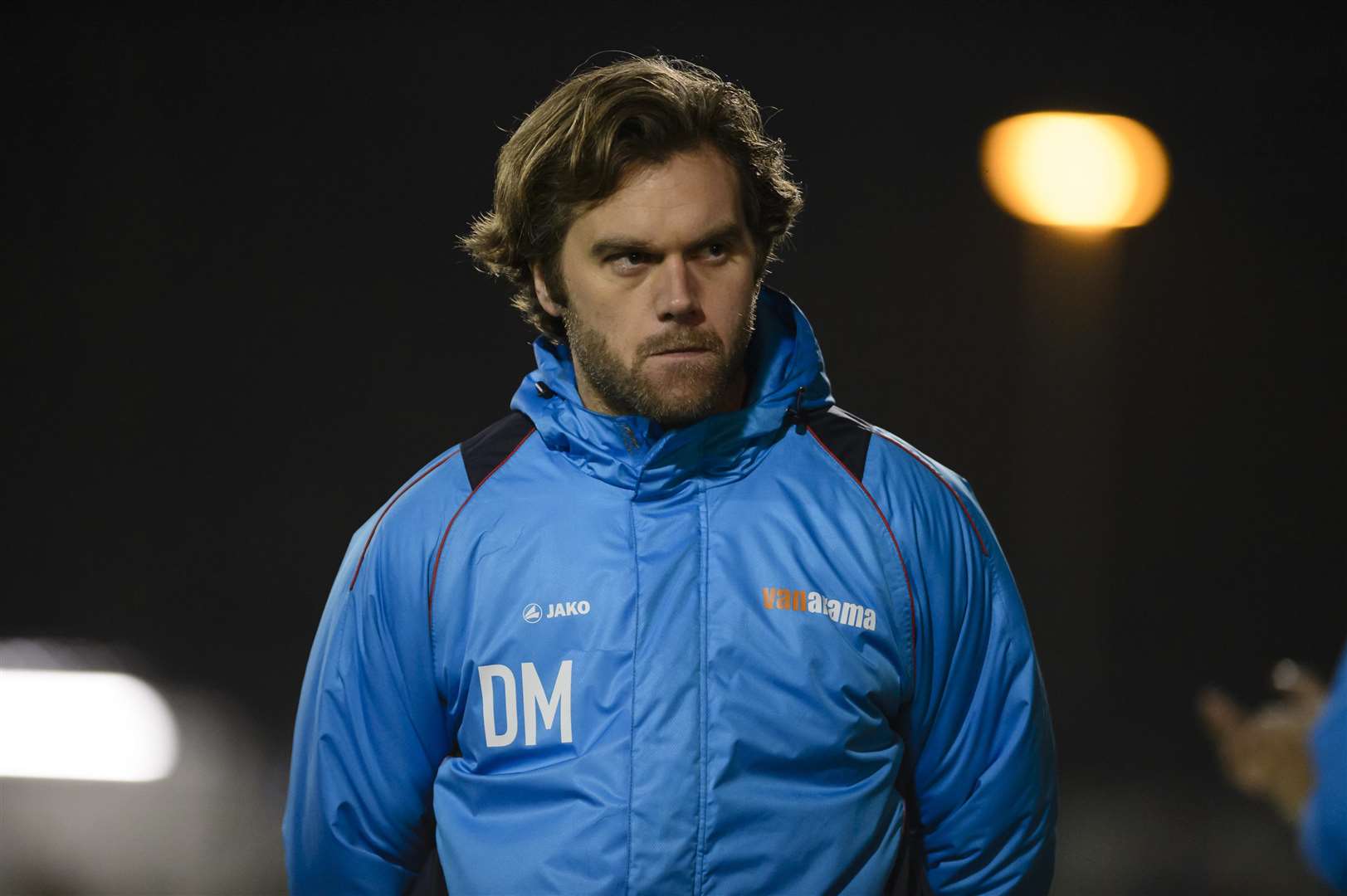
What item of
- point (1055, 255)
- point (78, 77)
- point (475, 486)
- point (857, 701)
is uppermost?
point (78, 77)

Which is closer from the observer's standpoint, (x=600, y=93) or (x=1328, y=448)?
(x=600, y=93)

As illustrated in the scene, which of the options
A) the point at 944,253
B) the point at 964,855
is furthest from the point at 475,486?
the point at 944,253

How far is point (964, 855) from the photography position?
1136mm

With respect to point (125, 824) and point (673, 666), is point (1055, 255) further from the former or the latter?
point (125, 824)

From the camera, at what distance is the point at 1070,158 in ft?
7.51

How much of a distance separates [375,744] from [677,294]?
46 cm

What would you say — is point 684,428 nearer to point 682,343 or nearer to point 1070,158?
point 682,343

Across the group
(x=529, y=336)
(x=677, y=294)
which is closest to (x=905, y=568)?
(x=677, y=294)

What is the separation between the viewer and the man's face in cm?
115

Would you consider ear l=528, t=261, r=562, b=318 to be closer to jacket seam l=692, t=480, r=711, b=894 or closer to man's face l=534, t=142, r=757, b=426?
man's face l=534, t=142, r=757, b=426

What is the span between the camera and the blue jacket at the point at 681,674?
1048mm

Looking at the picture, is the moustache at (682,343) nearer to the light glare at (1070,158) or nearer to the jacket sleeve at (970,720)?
the jacket sleeve at (970,720)

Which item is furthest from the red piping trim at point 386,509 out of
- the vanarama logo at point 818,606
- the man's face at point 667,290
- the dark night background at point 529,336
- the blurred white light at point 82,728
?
the blurred white light at point 82,728

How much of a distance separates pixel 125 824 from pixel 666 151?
171 cm
